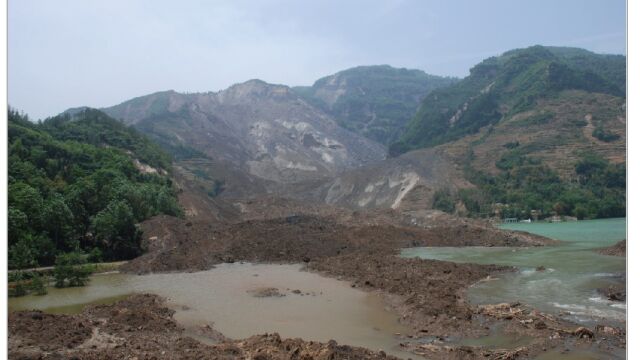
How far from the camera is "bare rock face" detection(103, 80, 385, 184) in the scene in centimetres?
12144

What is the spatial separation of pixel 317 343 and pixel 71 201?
2736cm

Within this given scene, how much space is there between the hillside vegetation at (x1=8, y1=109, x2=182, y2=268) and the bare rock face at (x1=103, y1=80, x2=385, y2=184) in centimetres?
6207

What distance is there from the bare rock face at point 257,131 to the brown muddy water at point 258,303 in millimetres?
79152

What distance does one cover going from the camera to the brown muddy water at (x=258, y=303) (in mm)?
17344

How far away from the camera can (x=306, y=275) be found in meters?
29.6

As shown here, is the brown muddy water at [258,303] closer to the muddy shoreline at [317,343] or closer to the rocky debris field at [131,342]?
the muddy shoreline at [317,343]

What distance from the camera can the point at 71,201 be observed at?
35281 millimetres

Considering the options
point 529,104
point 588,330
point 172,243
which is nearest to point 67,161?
point 172,243

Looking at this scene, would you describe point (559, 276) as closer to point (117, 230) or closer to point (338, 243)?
point (338, 243)

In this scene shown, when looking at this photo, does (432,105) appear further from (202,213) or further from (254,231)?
(254,231)

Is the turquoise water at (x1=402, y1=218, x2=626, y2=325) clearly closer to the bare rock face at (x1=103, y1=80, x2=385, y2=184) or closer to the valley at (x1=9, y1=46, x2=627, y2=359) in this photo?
the valley at (x1=9, y1=46, x2=627, y2=359)

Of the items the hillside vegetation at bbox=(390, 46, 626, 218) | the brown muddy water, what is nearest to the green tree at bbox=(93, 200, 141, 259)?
the brown muddy water

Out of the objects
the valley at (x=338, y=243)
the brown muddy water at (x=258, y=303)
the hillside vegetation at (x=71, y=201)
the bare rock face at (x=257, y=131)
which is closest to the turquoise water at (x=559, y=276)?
the valley at (x=338, y=243)

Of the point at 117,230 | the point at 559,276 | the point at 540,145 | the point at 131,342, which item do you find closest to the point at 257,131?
the point at 540,145
